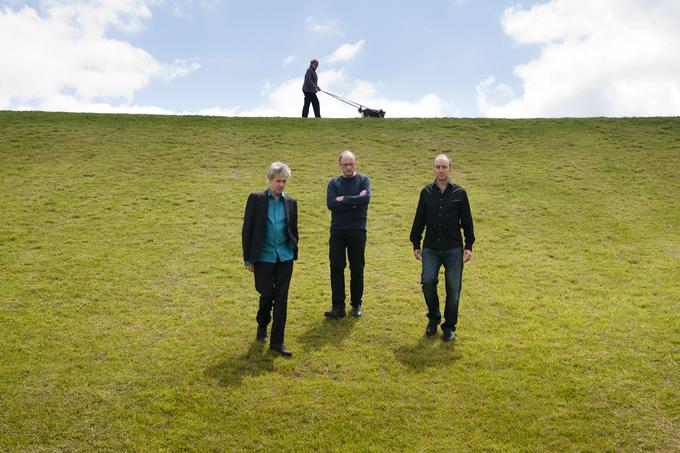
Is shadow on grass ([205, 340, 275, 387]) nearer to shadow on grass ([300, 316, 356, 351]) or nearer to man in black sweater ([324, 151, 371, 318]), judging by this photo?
A: shadow on grass ([300, 316, 356, 351])

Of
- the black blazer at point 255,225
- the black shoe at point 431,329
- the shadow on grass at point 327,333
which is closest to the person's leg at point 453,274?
the black shoe at point 431,329

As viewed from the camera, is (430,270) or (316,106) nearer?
(430,270)

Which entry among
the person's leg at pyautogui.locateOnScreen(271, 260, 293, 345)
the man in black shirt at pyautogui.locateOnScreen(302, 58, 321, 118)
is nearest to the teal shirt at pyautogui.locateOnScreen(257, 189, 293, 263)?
the person's leg at pyautogui.locateOnScreen(271, 260, 293, 345)

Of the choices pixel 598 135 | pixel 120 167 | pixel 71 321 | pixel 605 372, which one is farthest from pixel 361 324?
pixel 598 135

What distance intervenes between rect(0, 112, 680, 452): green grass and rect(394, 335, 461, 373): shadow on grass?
4cm

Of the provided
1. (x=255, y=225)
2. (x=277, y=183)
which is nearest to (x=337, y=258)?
(x=255, y=225)

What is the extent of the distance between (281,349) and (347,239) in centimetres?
204

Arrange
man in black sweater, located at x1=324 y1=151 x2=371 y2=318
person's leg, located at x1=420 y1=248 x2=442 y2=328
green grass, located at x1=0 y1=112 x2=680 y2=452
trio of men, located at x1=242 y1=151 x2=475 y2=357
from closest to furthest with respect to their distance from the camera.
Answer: green grass, located at x1=0 y1=112 x2=680 y2=452 → trio of men, located at x1=242 y1=151 x2=475 y2=357 → person's leg, located at x1=420 y1=248 x2=442 y2=328 → man in black sweater, located at x1=324 y1=151 x2=371 y2=318

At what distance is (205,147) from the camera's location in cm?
2098

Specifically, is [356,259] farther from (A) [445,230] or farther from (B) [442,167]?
(B) [442,167]

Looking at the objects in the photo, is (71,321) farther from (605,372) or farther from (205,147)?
(205,147)

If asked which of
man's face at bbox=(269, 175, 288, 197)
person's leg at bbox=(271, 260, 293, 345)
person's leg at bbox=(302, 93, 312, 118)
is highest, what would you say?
person's leg at bbox=(302, 93, 312, 118)

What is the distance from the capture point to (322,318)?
8.55 meters

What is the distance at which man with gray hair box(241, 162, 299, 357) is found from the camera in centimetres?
671
